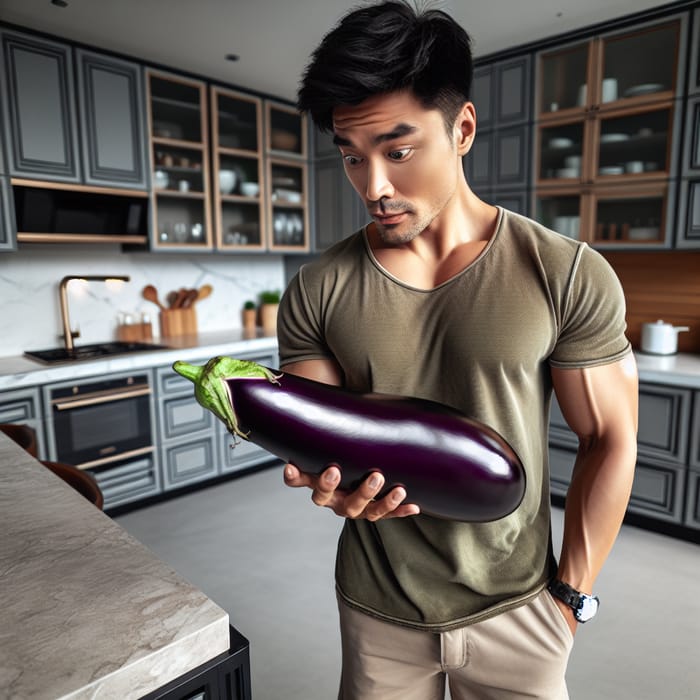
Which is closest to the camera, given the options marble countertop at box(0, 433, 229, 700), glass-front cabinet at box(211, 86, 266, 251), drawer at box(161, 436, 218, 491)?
marble countertop at box(0, 433, 229, 700)

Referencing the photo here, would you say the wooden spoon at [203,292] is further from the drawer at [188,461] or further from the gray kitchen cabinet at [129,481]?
the gray kitchen cabinet at [129,481]

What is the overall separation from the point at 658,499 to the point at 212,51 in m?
3.42

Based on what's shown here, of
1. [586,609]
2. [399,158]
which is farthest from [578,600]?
[399,158]

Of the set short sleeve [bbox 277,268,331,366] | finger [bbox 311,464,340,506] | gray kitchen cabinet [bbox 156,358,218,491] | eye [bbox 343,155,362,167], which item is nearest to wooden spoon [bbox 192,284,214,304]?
gray kitchen cabinet [bbox 156,358,218,491]

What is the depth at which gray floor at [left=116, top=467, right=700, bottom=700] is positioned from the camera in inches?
72.9

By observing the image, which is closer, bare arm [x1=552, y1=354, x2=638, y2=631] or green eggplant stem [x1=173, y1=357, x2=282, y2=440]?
green eggplant stem [x1=173, y1=357, x2=282, y2=440]

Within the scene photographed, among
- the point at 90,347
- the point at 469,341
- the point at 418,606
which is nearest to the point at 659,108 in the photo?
the point at 469,341

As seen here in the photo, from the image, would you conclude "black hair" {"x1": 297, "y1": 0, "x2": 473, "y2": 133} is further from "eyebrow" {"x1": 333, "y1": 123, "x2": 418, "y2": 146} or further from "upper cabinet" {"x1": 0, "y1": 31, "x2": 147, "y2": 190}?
"upper cabinet" {"x1": 0, "y1": 31, "x2": 147, "y2": 190}

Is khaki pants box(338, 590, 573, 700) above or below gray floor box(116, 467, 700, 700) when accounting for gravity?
above

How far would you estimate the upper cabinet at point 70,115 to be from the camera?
280 cm

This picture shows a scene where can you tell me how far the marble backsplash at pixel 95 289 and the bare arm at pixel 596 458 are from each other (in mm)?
3330

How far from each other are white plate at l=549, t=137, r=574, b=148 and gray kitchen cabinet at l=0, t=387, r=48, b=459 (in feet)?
10.1

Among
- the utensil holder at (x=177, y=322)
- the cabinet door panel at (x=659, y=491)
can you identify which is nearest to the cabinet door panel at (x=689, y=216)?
the cabinet door panel at (x=659, y=491)

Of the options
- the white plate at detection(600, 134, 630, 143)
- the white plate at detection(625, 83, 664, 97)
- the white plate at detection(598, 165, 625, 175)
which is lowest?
the white plate at detection(598, 165, 625, 175)
